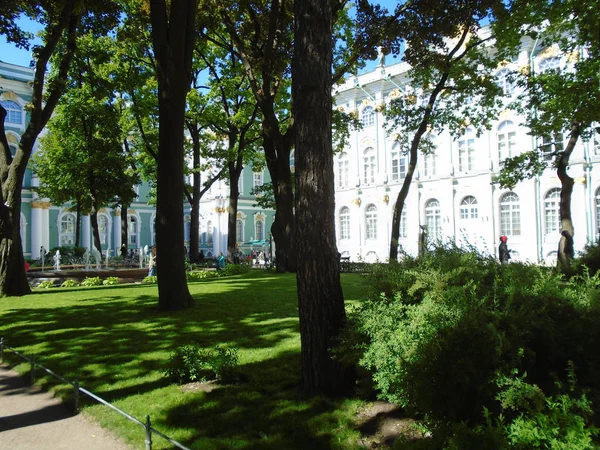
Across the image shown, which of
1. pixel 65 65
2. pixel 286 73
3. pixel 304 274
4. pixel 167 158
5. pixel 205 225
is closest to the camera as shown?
pixel 304 274

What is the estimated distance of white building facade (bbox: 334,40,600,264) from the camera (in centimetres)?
2919

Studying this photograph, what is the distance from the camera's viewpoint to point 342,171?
4512 centimetres

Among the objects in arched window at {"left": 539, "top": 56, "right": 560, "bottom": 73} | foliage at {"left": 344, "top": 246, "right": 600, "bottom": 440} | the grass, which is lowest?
the grass

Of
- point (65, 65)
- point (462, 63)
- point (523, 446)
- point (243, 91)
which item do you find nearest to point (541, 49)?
point (462, 63)

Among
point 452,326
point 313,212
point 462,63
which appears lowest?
point 452,326

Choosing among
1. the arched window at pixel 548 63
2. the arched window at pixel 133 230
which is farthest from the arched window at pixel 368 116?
the arched window at pixel 133 230

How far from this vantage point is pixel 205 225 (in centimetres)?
5222

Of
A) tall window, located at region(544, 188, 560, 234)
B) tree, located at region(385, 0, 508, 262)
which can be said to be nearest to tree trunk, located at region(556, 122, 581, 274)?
tree, located at region(385, 0, 508, 262)

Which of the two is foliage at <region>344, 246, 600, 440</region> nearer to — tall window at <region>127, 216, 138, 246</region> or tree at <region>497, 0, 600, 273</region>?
tree at <region>497, 0, 600, 273</region>

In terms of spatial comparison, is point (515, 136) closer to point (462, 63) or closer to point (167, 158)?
point (462, 63)

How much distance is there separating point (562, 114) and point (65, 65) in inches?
625

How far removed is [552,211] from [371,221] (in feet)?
50.6

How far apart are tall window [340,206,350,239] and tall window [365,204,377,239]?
7.03 ft

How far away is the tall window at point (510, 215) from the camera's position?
32.6 metres
